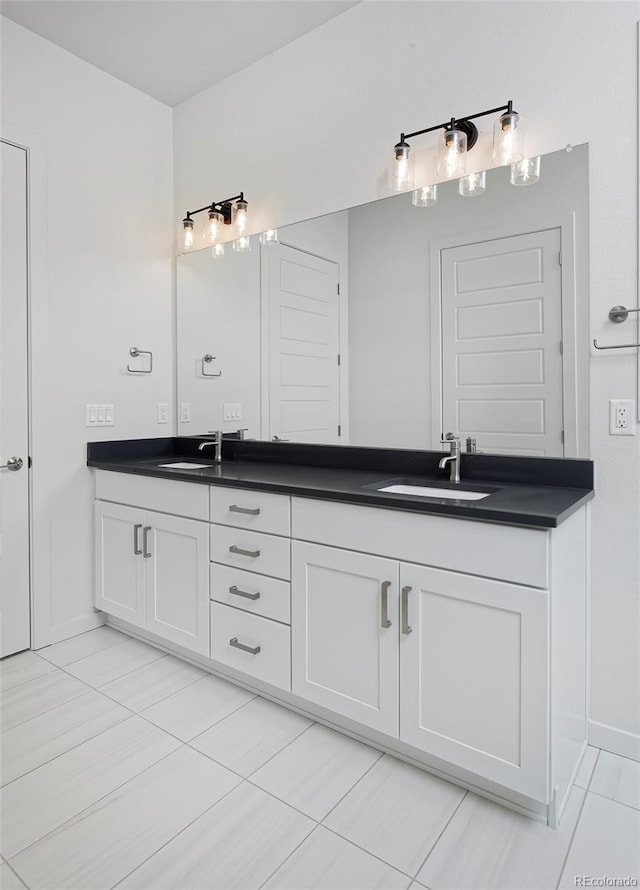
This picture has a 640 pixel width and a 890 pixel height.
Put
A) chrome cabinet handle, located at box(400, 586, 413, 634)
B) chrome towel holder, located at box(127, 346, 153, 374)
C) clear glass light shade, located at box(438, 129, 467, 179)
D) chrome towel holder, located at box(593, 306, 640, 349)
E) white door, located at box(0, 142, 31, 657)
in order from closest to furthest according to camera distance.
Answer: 1. chrome cabinet handle, located at box(400, 586, 413, 634)
2. chrome towel holder, located at box(593, 306, 640, 349)
3. clear glass light shade, located at box(438, 129, 467, 179)
4. white door, located at box(0, 142, 31, 657)
5. chrome towel holder, located at box(127, 346, 153, 374)

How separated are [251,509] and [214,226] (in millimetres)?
1606

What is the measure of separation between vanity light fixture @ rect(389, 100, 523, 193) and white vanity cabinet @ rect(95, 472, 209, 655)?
1.48 meters

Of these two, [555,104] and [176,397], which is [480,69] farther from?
[176,397]

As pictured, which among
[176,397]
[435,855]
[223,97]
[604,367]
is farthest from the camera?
[176,397]

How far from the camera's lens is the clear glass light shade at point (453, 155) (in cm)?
194

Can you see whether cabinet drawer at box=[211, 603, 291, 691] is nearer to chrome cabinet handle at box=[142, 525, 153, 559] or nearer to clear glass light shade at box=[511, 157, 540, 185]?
chrome cabinet handle at box=[142, 525, 153, 559]

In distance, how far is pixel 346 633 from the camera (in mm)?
1734

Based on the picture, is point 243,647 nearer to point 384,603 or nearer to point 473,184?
point 384,603

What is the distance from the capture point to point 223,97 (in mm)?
2783

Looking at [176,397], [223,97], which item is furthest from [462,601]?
[223,97]

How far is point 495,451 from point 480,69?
54.2 inches

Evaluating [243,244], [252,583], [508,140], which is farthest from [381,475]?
[243,244]

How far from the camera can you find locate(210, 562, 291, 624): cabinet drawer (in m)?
1.91

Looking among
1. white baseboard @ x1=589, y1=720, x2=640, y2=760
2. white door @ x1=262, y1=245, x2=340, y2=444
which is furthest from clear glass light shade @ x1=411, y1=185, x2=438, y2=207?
white baseboard @ x1=589, y1=720, x2=640, y2=760
